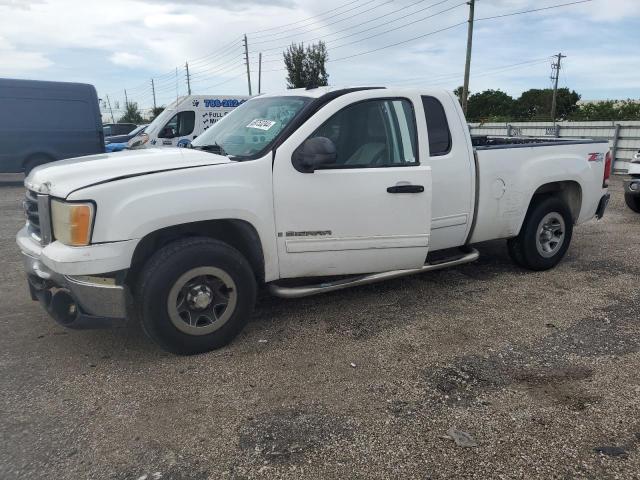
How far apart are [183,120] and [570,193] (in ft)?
39.5

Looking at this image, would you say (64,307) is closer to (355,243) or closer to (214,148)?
(214,148)

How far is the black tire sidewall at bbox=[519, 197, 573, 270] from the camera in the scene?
5215 millimetres

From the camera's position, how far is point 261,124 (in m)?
4.06

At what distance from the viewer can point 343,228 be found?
385cm

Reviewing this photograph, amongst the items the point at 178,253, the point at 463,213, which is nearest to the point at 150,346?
the point at 178,253

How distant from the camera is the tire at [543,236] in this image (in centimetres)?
523

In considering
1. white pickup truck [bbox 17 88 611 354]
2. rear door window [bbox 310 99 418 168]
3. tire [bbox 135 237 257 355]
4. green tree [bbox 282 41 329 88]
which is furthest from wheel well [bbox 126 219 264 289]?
green tree [bbox 282 41 329 88]

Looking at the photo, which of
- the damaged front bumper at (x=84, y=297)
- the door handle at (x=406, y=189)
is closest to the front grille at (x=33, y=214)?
the damaged front bumper at (x=84, y=297)

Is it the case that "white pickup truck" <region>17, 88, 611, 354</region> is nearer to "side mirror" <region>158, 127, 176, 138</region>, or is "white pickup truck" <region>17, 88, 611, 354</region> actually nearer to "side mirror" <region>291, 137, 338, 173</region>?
"side mirror" <region>291, 137, 338, 173</region>

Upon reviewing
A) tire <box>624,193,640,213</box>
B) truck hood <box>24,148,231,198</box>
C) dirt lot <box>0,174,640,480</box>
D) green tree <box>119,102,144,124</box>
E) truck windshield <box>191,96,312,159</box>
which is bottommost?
dirt lot <box>0,174,640,480</box>

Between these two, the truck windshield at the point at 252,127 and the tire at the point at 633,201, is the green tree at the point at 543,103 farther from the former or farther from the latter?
the truck windshield at the point at 252,127

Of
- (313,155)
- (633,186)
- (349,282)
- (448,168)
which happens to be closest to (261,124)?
(313,155)

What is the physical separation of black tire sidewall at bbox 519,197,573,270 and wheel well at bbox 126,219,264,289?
2980mm

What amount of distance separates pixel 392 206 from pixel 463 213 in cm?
99
